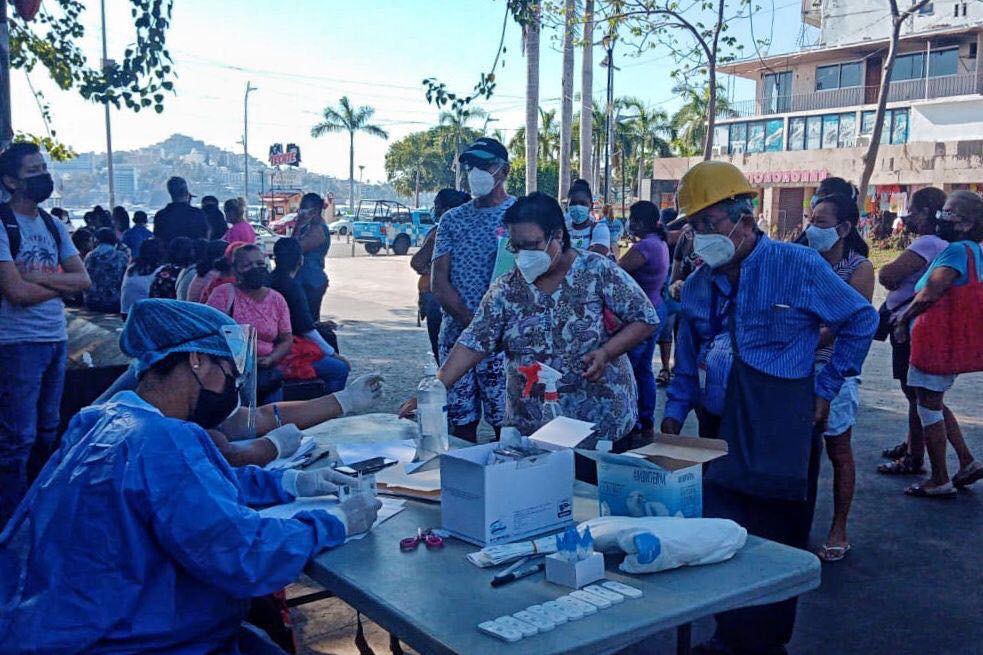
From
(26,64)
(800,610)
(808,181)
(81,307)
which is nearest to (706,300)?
(800,610)

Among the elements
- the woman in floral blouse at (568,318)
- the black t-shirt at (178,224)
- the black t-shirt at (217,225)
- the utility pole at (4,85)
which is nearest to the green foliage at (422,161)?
the black t-shirt at (217,225)

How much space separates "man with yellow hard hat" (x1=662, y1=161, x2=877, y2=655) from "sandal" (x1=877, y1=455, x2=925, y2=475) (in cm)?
308

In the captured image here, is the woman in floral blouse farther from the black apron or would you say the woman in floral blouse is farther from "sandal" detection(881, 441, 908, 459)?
"sandal" detection(881, 441, 908, 459)

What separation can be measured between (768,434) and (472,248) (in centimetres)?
194

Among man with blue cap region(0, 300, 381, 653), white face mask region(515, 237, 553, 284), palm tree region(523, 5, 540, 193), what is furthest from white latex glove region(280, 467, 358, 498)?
palm tree region(523, 5, 540, 193)

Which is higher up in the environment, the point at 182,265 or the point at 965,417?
the point at 182,265

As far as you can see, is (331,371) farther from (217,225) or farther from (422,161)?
(422,161)

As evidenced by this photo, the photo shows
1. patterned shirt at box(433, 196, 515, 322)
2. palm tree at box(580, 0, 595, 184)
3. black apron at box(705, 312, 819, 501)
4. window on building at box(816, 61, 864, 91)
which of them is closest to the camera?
black apron at box(705, 312, 819, 501)

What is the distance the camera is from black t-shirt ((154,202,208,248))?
7219 mm

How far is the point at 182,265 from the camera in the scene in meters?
6.41

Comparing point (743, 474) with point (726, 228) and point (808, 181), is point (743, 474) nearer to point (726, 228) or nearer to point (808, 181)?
point (726, 228)

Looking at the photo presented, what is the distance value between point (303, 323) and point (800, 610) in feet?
11.2

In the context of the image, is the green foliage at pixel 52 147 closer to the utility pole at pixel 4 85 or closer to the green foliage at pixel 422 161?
the utility pole at pixel 4 85

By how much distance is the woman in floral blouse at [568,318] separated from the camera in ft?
11.2
